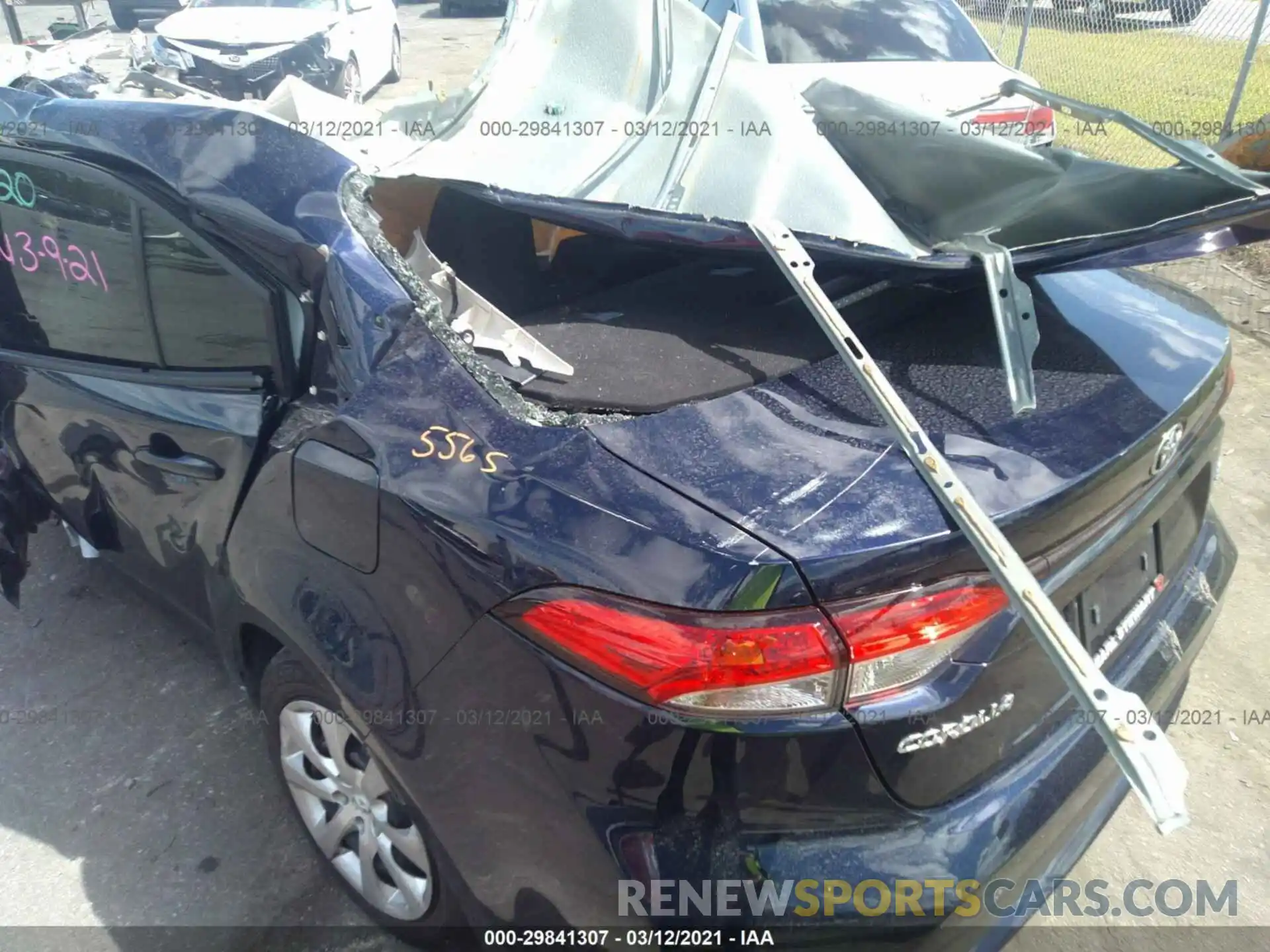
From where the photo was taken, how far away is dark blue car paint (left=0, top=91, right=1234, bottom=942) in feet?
4.96

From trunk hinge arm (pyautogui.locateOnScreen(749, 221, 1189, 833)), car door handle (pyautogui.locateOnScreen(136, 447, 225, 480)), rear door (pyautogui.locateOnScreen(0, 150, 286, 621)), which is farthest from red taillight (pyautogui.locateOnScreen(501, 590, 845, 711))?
car door handle (pyautogui.locateOnScreen(136, 447, 225, 480))

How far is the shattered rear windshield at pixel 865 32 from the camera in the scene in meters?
5.98

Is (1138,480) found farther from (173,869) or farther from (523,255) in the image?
(173,869)

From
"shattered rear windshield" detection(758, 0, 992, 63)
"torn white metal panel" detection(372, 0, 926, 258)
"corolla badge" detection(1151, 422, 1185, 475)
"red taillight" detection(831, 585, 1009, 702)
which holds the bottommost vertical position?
"red taillight" detection(831, 585, 1009, 702)

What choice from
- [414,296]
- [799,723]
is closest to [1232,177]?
[799,723]

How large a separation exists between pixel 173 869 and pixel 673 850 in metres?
1.69

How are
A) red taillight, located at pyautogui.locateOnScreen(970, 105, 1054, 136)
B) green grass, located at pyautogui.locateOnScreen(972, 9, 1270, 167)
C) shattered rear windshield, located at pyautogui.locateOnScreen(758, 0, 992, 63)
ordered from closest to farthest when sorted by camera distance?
red taillight, located at pyautogui.locateOnScreen(970, 105, 1054, 136) → shattered rear windshield, located at pyautogui.locateOnScreen(758, 0, 992, 63) → green grass, located at pyautogui.locateOnScreen(972, 9, 1270, 167)

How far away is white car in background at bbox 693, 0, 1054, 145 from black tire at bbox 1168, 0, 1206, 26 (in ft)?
9.43

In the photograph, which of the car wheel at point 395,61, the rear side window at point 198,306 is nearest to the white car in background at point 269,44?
the car wheel at point 395,61

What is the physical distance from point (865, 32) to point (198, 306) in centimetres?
510

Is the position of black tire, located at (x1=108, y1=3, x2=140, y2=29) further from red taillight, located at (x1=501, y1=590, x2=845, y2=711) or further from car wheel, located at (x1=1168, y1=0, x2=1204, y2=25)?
red taillight, located at (x1=501, y1=590, x2=845, y2=711)

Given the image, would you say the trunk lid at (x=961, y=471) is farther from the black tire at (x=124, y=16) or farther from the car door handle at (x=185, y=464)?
the black tire at (x=124, y=16)

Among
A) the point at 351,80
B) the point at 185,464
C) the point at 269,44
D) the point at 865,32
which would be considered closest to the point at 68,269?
the point at 185,464

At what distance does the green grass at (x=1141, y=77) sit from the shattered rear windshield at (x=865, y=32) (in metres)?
1.22
